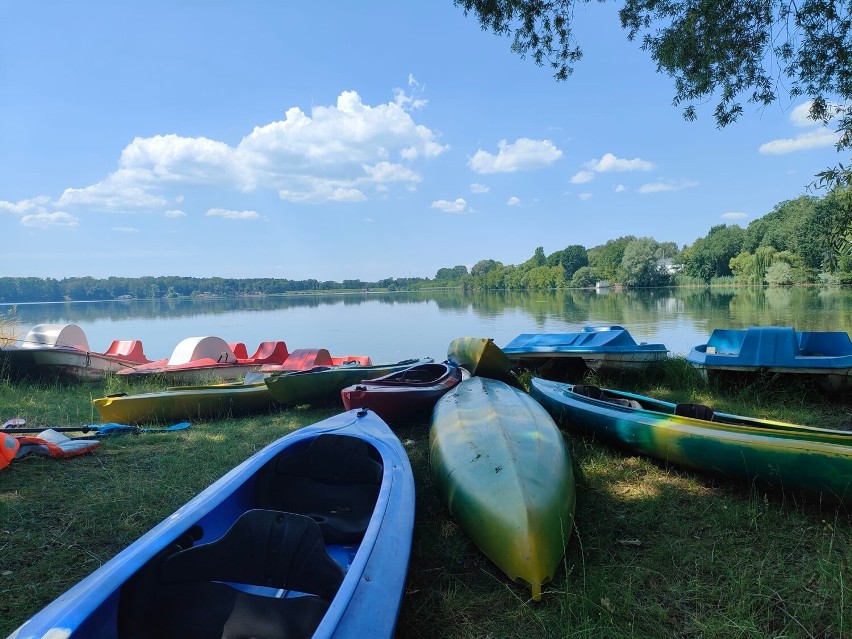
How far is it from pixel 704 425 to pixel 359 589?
2992 mm

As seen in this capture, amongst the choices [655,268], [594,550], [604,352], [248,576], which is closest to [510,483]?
[594,550]

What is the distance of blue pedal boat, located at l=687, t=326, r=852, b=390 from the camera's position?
18.0ft

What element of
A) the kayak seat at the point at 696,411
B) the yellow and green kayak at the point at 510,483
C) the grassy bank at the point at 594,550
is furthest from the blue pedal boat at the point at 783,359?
the yellow and green kayak at the point at 510,483

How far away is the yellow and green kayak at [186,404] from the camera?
6.16 metres

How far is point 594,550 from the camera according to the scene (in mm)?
2887

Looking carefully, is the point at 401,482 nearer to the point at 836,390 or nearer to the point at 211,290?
the point at 836,390

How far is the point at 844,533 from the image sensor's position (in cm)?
288

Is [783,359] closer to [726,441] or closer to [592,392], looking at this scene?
[592,392]

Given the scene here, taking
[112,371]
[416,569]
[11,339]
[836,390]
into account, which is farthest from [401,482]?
[11,339]

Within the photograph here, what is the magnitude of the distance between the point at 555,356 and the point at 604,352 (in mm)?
784

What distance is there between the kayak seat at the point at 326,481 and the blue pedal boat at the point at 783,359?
4.99 m

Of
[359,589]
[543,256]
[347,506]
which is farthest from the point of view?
[543,256]

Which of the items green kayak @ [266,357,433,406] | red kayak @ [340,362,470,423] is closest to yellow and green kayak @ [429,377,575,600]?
red kayak @ [340,362,470,423]

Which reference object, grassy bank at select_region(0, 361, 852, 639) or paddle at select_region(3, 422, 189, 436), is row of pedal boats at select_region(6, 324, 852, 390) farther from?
grassy bank at select_region(0, 361, 852, 639)
